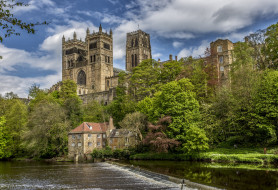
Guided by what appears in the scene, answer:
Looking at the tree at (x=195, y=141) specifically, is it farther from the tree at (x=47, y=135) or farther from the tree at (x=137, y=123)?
the tree at (x=47, y=135)

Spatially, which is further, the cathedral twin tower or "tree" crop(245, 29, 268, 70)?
the cathedral twin tower

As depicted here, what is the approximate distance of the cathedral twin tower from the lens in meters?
102

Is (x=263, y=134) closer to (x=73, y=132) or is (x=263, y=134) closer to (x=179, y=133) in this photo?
(x=179, y=133)

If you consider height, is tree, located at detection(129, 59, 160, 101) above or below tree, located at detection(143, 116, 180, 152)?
above

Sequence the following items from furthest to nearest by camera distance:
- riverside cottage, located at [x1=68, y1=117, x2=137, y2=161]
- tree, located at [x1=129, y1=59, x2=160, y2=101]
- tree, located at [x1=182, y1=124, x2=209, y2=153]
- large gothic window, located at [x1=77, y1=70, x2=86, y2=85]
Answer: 1. large gothic window, located at [x1=77, y1=70, x2=86, y2=85]
2. tree, located at [x1=129, y1=59, x2=160, y2=101]
3. riverside cottage, located at [x1=68, y1=117, x2=137, y2=161]
4. tree, located at [x1=182, y1=124, x2=209, y2=153]

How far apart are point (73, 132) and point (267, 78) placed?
3099 centimetres

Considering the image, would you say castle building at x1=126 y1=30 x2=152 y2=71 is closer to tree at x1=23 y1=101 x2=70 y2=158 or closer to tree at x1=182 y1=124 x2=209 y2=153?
tree at x1=23 y1=101 x2=70 y2=158

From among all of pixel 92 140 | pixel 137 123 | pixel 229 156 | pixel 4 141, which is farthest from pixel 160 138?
pixel 4 141

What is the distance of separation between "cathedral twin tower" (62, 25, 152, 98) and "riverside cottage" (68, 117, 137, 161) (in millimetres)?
48252

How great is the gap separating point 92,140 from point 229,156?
79.9 feet

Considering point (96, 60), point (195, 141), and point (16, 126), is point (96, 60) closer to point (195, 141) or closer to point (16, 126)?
point (16, 126)

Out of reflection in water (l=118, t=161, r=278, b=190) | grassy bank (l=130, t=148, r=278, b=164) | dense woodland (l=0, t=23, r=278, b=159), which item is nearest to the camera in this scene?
reflection in water (l=118, t=161, r=278, b=190)

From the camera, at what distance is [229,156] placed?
102 feet

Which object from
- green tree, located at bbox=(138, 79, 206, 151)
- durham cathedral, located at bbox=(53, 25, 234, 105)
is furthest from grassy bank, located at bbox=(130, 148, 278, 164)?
durham cathedral, located at bbox=(53, 25, 234, 105)
